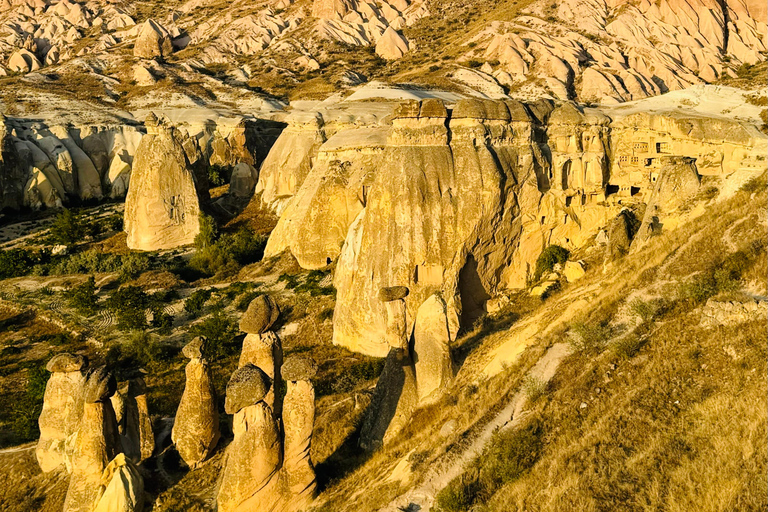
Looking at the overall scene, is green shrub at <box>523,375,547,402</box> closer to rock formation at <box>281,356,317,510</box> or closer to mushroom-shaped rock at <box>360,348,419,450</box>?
mushroom-shaped rock at <box>360,348,419,450</box>

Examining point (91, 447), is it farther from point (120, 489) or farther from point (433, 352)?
point (433, 352)

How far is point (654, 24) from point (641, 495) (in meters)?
74.6

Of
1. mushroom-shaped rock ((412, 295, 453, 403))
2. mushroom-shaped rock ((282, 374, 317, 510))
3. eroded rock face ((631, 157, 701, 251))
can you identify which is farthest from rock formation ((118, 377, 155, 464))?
eroded rock face ((631, 157, 701, 251))

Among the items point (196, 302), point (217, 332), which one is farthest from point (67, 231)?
point (217, 332)

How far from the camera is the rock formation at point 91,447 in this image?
26.3ft

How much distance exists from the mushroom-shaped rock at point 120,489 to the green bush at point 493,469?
4.16 m

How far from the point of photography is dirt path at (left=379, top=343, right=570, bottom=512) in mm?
6625

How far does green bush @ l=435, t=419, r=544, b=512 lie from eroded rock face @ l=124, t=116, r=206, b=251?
22.8m

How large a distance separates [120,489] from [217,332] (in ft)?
28.7

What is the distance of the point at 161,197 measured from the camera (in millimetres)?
26734

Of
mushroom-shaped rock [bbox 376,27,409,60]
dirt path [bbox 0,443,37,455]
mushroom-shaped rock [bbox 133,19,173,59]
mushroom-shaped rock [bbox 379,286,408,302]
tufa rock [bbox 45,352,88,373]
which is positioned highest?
mushroom-shaped rock [bbox 133,19,173,59]

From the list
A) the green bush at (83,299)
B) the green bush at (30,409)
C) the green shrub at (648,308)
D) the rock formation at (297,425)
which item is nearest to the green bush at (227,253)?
the green bush at (83,299)

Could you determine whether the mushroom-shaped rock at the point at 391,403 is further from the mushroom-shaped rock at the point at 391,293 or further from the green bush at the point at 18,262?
the green bush at the point at 18,262

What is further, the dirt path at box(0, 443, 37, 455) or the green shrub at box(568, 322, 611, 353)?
the dirt path at box(0, 443, 37, 455)
